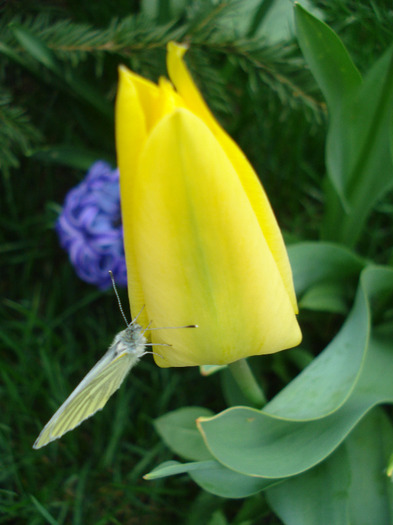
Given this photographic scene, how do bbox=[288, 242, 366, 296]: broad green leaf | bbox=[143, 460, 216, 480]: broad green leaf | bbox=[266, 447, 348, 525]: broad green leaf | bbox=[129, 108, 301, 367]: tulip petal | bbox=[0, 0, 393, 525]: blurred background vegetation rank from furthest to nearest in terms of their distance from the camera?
1. bbox=[0, 0, 393, 525]: blurred background vegetation
2. bbox=[288, 242, 366, 296]: broad green leaf
3. bbox=[266, 447, 348, 525]: broad green leaf
4. bbox=[143, 460, 216, 480]: broad green leaf
5. bbox=[129, 108, 301, 367]: tulip petal

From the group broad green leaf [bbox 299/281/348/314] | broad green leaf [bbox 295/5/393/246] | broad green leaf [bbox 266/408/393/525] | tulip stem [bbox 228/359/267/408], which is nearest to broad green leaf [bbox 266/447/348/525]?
broad green leaf [bbox 266/408/393/525]

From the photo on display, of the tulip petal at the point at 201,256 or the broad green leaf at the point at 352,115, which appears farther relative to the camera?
the broad green leaf at the point at 352,115

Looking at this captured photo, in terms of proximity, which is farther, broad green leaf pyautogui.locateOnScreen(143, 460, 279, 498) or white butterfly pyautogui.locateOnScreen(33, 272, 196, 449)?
broad green leaf pyautogui.locateOnScreen(143, 460, 279, 498)

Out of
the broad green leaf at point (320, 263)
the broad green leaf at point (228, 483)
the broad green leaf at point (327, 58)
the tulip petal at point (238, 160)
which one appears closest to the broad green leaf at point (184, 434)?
the broad green leaf at point (228, 483)

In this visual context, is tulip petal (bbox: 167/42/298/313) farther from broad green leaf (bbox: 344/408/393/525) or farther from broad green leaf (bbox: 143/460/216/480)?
broad green leaf (bbox: 344/408/393/525)

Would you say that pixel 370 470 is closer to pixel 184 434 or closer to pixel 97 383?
pixel 184 434

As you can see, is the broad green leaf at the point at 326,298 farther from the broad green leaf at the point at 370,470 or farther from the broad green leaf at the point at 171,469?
the broad green leaf at the point at 171,469

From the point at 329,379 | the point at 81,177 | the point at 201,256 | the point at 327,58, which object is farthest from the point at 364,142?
the point at 81,177
